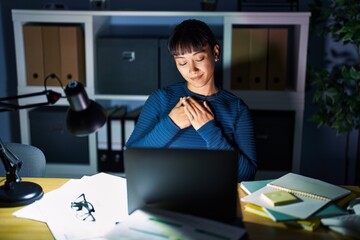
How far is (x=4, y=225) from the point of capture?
4.46 ft

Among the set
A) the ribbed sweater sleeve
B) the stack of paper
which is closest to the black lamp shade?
the stack of paper

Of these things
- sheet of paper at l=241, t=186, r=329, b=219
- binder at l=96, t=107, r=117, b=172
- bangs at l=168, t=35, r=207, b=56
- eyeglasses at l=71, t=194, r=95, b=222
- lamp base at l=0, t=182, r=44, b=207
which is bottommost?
binder at l=96, t=107, r=117, b=172

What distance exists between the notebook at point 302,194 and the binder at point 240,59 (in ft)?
3.80

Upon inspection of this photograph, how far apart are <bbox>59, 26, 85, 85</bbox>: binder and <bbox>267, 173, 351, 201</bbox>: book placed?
5.13 ft

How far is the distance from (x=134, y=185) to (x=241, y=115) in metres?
0.70

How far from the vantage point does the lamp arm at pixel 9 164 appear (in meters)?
1.46

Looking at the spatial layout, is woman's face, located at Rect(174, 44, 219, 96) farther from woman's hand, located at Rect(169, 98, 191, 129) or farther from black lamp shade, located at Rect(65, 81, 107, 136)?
black lamp shade, located at Rect(65, 81, 107, 136)

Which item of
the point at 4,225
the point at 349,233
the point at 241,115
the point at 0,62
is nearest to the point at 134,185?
the point at 4,225

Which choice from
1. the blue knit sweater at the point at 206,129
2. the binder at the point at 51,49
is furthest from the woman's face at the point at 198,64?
the binder at the point at 51,49

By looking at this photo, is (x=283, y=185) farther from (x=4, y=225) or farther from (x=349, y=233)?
(x=4, y=225)

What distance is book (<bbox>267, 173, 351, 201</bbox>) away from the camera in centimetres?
142

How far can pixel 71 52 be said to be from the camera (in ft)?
8.84

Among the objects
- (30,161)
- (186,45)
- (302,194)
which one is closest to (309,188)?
(302,194)

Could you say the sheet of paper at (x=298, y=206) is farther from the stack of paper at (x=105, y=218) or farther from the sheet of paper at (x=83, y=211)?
the sheet of paper at (x=83, y=211)
